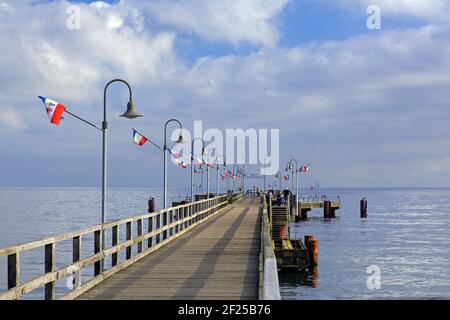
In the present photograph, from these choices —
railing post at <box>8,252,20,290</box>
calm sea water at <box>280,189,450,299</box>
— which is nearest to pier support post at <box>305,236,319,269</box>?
calm sea water at <box>280,189,450,299</box>

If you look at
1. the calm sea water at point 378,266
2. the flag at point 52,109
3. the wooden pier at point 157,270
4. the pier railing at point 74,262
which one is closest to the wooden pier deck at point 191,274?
the wooden pier at point 157,270

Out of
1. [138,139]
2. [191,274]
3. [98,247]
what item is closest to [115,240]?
[98,247]

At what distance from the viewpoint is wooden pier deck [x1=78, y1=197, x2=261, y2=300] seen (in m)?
11.6

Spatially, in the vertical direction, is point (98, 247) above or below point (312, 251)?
above

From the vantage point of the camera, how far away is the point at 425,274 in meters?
38.3

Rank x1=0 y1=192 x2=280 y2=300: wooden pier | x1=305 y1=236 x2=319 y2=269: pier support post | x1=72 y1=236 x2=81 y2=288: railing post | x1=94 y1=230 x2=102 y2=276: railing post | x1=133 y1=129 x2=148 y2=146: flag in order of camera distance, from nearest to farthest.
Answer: x1=0 y1=192 x2=280 y2=300: wooden pier, x1=72 y1=236 x2=81 y2=288: railing post, x1=94 y1=230 x2=102 y2=276: railing post, x1=133 y1=129 x2=148 y2=146: flag, x1=305 y1=236 x2=319 y2=269: pier support post

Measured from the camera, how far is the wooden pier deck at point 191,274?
38.2 feet

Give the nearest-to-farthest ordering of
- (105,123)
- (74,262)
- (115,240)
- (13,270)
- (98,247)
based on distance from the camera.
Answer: (13,270) → (74,262) → (98,247) → (115,240) → (105,123)

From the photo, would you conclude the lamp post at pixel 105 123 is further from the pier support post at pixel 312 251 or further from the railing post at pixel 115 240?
the pier support post at pixel 312 251

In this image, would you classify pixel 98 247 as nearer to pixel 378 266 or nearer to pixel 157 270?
pixel 157 270

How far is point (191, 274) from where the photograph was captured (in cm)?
1421

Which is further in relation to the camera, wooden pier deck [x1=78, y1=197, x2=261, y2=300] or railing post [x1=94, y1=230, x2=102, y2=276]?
railing post [x1=94, y1=230, x2=102, y2=276]

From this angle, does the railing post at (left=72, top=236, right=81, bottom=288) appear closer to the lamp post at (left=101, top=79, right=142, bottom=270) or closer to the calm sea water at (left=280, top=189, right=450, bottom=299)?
the lamp post at (left=101, top=79, right=142, bottom=270)
